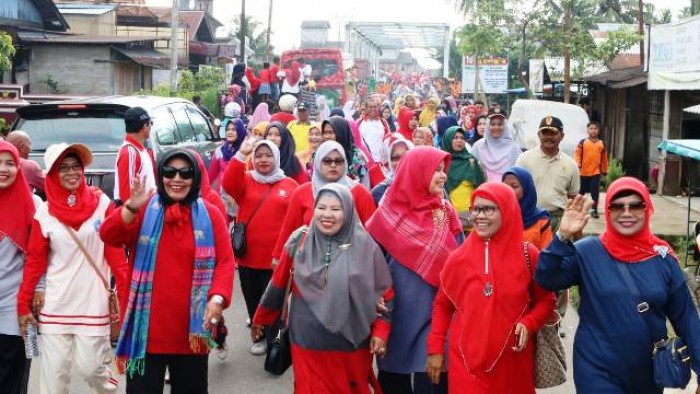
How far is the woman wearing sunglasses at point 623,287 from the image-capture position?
15.0 feet

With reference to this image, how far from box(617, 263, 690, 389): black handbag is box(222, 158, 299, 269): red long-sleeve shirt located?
141 inches

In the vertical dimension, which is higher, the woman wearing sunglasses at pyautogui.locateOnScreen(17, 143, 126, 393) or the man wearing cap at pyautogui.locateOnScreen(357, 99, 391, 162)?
the man wearing cap at pyautogui.locateOnScreen(357, 99, 391, 162)

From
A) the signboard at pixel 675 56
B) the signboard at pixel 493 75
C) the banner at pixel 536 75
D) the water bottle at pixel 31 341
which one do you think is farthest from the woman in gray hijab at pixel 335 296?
the signboard at pixel 493 75

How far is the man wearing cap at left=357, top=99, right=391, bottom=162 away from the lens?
13.9 meters

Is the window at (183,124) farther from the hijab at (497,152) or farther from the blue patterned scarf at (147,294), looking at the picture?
the blue patterned scarf at (147,294)

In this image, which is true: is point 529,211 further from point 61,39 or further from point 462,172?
point 61,39

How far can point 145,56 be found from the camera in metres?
32.2

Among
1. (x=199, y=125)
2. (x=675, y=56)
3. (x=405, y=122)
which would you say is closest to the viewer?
(x=199, y=125)

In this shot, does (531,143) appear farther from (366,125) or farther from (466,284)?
(466,284)

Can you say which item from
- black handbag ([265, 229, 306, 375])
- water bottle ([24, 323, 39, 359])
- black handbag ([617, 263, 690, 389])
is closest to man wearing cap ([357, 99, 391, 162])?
black handbag ([265, 229, 306, 375])

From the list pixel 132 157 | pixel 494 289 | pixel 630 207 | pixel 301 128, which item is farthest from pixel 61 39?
pixel 630 207

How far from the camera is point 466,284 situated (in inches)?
192

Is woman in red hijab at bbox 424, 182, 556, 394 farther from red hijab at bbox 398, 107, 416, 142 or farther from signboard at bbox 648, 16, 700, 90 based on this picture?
signboard at bbox 648, 16, 700, 90

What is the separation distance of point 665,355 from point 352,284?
150 centimetres
